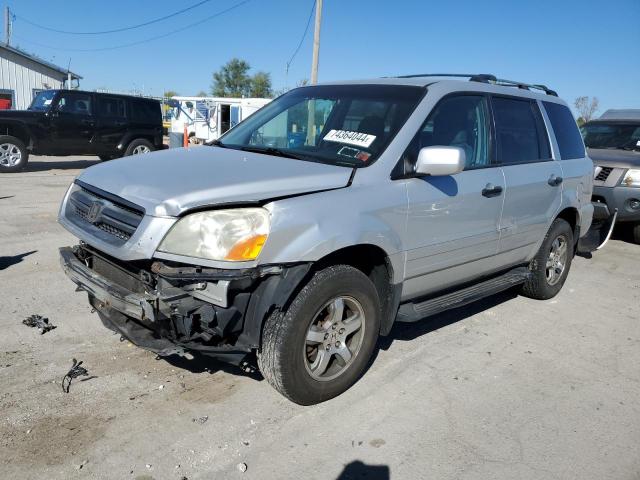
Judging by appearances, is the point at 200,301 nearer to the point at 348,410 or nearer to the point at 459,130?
the point at 348,410

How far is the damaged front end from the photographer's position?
2.66 metres

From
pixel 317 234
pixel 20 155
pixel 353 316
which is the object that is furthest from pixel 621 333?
pixel 20 155

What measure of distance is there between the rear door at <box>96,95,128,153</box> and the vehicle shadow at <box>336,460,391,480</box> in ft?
43.9

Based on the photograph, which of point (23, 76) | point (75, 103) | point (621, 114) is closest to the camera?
point (621, 114)

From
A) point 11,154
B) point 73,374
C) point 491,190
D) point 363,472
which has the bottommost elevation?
point 363,472

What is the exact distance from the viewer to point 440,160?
10.6 feet

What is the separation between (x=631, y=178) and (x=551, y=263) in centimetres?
365

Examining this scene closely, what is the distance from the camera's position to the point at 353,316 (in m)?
3.29

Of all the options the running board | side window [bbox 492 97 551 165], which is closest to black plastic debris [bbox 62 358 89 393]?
the running board

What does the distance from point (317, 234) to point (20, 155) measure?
12381 mm

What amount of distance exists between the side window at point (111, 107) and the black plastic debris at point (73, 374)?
40.0 ft

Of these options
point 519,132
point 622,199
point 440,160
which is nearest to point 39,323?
point 440,160

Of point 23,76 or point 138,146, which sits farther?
point 23,76

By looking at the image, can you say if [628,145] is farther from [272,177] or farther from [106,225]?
[106,225]
